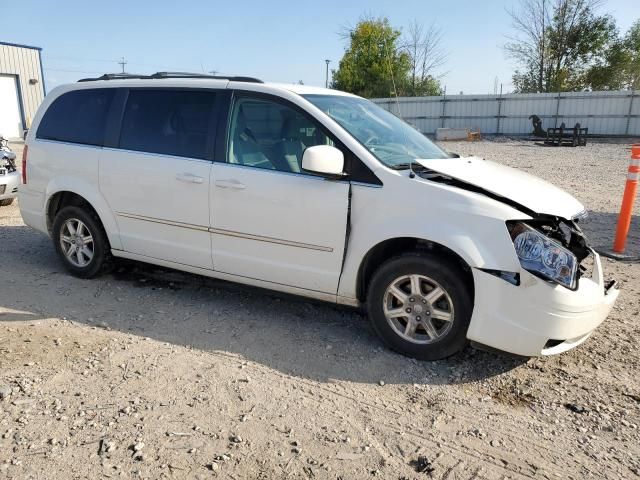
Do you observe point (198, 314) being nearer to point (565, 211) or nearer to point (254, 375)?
point (254, 375)

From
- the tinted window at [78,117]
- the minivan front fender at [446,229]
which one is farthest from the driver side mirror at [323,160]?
the tinted window at [78,117]

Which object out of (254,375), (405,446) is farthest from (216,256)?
(405,446)

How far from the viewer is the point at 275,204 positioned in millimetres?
3895

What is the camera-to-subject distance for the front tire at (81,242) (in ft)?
16.5

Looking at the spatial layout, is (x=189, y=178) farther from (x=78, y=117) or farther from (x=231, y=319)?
(x=78, y=117)

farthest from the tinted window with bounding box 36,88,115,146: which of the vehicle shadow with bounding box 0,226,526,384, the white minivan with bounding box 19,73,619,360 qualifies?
the vehicle shadow with bounding box 0,226,526,384

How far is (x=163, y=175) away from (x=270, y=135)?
1.03 meters

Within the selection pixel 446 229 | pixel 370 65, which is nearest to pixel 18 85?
pixel 370 65

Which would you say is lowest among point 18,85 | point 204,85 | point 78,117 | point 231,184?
point 231,184

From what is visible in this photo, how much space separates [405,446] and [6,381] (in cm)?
253

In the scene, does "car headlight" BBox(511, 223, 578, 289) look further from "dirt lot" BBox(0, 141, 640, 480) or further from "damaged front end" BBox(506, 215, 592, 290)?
"dirt lot" BBox(0, 141, 640, 480)

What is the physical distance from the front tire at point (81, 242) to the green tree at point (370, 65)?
35.4 m

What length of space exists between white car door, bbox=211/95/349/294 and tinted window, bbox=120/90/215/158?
1.01 feet

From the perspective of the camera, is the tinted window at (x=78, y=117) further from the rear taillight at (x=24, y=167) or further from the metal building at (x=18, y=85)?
the metal building at (x=18, y=85)
